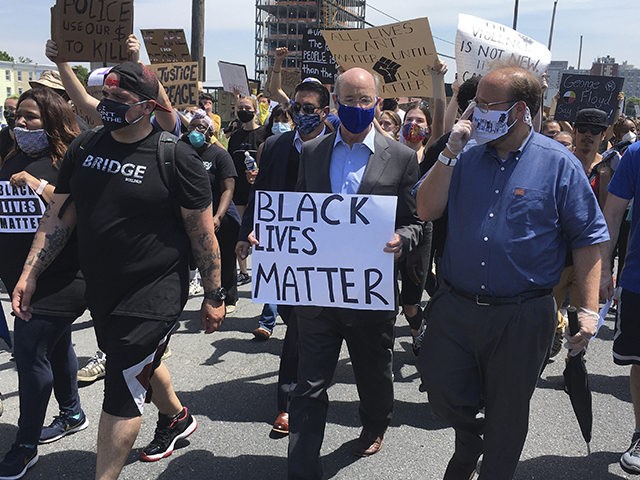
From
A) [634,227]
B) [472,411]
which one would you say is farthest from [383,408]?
[634,227]

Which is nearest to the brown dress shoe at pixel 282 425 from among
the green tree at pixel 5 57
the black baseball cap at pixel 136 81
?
the black baseball cap at pixel 136 81

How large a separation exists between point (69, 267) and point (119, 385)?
0.95m

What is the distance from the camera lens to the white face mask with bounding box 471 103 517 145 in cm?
263

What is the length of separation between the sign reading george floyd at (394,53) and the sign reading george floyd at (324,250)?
2586 mm

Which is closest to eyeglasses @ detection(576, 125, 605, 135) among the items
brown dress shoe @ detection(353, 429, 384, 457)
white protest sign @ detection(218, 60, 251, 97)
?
brown dress shoe @ detection(353, 429, 384, 457)

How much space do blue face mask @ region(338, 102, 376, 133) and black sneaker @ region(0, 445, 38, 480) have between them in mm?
2438

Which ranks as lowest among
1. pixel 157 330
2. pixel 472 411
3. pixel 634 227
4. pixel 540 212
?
pixel 472 411

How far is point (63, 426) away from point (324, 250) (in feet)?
6.57

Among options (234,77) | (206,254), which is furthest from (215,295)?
(234,77)

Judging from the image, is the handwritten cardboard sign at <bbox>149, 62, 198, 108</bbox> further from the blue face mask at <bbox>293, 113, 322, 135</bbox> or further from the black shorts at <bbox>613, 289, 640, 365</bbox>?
the black shorts at <bbox>613, 289, 640, 365</bbox>

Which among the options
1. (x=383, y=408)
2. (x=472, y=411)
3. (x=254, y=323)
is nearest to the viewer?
(x=472, y=411)

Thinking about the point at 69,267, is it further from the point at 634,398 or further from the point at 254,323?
the point at 634,398

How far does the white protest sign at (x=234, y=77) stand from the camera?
10.4m

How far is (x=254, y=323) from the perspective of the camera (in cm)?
628
